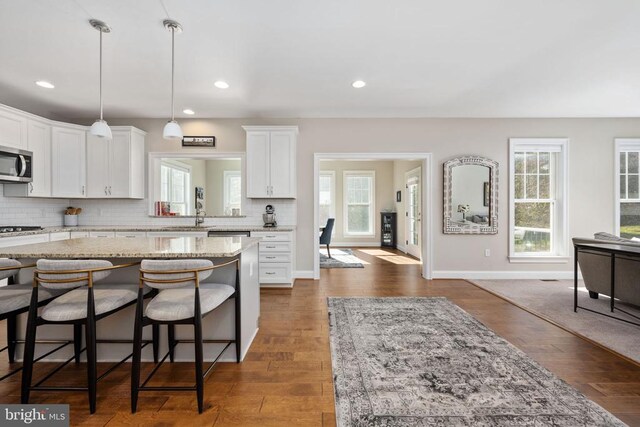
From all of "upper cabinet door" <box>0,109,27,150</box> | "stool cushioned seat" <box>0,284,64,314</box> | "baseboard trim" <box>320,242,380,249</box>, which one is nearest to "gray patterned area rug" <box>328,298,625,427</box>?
"stool cushioned seat" <box>0,284,64,314</box>

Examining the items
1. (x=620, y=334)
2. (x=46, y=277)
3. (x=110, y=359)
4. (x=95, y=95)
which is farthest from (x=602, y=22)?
(x=95, y=95)

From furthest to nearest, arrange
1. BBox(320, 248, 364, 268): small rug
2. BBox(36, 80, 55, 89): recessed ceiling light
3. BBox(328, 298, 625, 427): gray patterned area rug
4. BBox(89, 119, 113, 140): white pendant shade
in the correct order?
BBox(320, 248, 364, 268): small rug
BBox(36, 80, 55, 89): recessed ceiling light
BBox(89, 119, 113, 140): white pendant shade
BBox(328, 298, 625, 427): gray patterned area rug

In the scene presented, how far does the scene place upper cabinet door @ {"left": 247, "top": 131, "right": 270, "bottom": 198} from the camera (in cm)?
439

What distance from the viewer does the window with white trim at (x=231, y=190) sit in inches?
192

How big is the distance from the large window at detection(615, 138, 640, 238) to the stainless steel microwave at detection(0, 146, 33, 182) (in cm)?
875

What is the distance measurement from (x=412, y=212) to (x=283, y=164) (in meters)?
3.95

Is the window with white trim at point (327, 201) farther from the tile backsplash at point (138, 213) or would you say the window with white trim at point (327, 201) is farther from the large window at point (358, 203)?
the tile backsplash at point (138, 213)

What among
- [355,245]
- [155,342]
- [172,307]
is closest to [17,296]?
[155,342]

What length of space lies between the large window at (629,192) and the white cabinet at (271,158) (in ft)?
17.6

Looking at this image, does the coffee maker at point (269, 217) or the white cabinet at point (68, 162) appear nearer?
the white cabinet at point (68, 162)

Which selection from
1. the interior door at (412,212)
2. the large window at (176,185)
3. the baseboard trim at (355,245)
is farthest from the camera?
the baseboard trim at (355,245)

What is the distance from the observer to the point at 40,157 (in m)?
3.96

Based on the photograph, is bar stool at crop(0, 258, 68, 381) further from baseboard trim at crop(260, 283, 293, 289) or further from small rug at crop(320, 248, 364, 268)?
small rug at crop(320, 248, 364, 268)

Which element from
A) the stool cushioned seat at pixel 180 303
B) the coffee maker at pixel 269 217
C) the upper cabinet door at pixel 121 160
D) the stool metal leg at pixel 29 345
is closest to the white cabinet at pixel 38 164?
the upper cabinet door at pixel 121 160
